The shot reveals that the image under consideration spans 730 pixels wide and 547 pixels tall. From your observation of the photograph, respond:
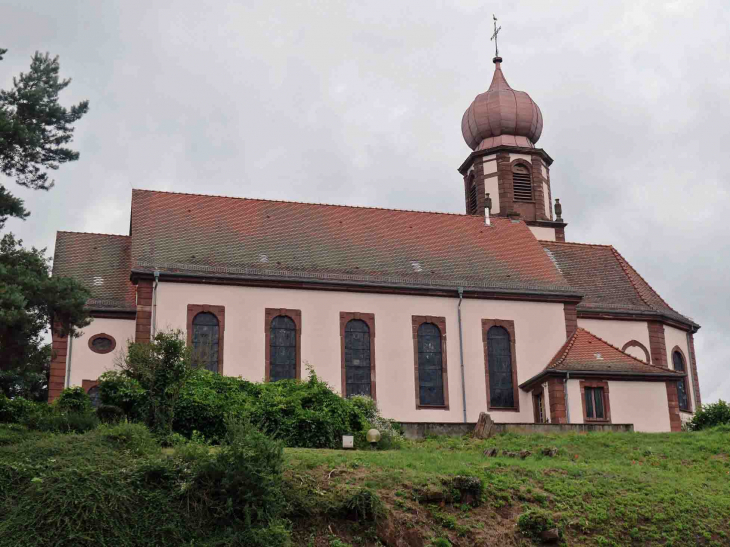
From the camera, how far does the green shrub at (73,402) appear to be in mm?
27297

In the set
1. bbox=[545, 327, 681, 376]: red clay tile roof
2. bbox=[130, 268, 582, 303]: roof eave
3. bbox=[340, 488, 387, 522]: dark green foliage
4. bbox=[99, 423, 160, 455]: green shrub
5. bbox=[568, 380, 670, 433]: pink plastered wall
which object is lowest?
bbox=[340, 488, 387, 522]: dark green foliage

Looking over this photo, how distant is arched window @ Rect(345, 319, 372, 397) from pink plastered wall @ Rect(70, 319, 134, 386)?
26.5 feet

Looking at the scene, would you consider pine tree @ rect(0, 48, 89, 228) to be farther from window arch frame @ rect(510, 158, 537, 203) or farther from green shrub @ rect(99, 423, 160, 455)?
window arch frame @ rect(510, 158, 537, 203)

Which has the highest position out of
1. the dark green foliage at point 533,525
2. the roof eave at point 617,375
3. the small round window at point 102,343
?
the small round window at point 102,343

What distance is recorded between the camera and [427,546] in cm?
2062

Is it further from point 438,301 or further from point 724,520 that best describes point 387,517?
point 438,301

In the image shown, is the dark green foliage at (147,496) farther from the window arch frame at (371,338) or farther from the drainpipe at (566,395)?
the drainpipe at (566,395)

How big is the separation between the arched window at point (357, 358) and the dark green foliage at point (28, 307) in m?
13.0

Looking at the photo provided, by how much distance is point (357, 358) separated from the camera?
1543 inches

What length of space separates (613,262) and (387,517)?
2979 cm

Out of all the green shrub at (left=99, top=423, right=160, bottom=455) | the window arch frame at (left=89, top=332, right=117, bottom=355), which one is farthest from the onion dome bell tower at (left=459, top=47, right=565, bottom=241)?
the green shrub at (left=99, top=423, right=160, bottom=455)

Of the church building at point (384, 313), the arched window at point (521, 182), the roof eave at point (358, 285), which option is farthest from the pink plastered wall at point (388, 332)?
the arched window at point (521, 182)

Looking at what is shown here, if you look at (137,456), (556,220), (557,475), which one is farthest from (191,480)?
(556,220)

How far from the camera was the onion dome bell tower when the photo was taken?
53.1 metres
